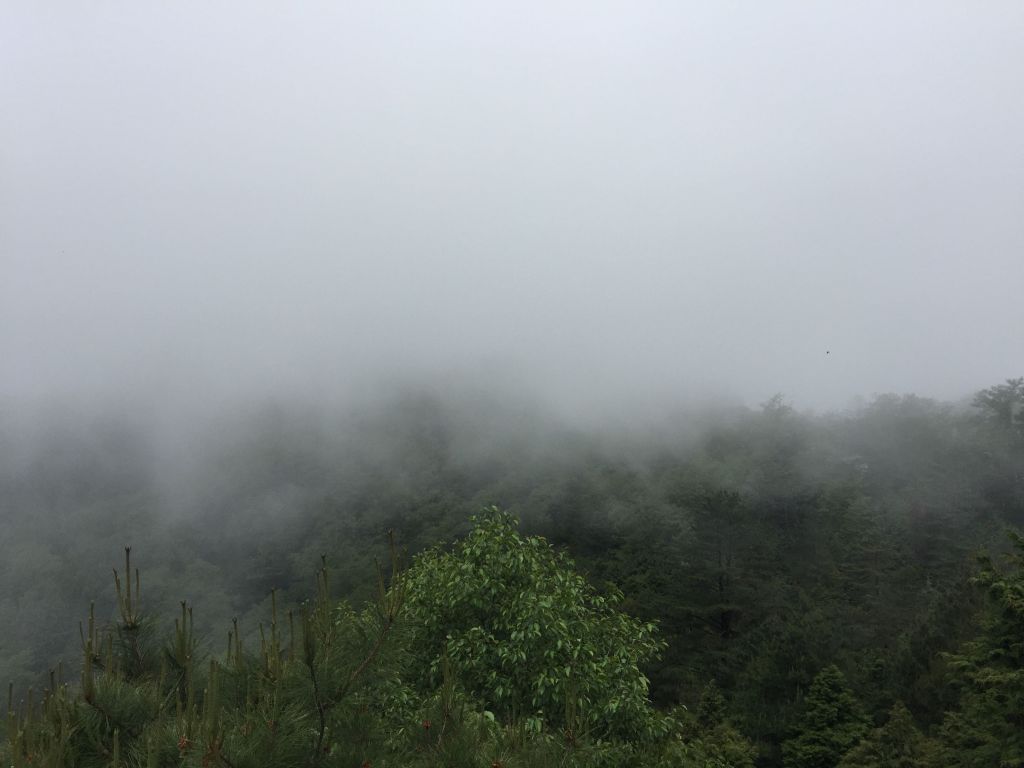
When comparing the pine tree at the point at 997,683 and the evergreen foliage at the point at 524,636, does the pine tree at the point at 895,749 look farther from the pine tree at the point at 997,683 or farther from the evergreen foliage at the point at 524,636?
the evergreen foliage at the point at 524,636

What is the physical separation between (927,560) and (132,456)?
122m

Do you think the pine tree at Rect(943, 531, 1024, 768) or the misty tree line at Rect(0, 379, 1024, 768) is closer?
the pine tree at Rect(943, 531, 1024, 768)

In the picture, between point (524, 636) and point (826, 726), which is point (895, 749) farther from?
point (524, 636)

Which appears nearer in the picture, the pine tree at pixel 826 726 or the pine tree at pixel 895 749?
the pine tree at pixel 895 749

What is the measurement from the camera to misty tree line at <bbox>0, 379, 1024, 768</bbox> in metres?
12.2

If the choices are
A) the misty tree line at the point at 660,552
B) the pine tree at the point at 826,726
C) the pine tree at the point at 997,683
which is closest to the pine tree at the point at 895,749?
the misty tree line at the point at 660,552

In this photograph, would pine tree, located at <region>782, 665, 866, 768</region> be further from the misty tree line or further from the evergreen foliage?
the evergreen foliage

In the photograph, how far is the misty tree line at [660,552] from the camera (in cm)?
1222

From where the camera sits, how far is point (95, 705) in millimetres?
4043

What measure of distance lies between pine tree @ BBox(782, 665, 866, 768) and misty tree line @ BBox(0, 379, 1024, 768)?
69mm

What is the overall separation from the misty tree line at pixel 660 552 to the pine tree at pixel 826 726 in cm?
7

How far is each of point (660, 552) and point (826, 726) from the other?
23.6 meters

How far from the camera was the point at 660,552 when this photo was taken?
Result: 1686 inches

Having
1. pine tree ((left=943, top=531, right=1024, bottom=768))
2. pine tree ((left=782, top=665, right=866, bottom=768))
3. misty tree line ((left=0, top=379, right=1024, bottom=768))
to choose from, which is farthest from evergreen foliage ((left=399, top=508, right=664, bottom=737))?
pine tree ((left=782, top=665, right=866, bottom=768))
